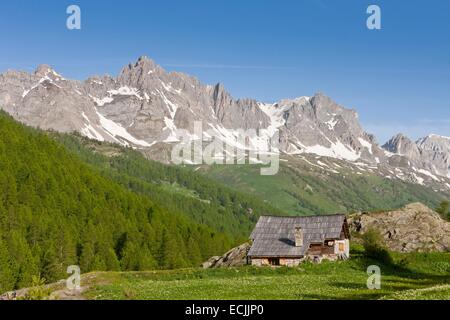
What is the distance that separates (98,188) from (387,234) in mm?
134130

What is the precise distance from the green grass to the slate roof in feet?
17.9

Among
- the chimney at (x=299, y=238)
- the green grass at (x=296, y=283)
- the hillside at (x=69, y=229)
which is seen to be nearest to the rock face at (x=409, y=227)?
the green grass at (x=296, y=283)

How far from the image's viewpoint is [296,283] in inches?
1853

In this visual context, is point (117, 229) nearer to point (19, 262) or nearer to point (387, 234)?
point (19, 262)

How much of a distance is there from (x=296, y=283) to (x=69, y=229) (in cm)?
12292

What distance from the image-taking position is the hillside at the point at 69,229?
431 feet

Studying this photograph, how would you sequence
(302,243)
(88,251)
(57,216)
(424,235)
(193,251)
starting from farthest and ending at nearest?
1. (193,251)
2. (57,216)
3. (88,251)
4. (424,235)
5. (302,243)

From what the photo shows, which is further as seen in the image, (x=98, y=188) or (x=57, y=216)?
(x=98, y=188)

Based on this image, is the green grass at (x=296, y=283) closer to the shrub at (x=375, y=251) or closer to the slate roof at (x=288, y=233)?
the shrub at (x=375, y=251)

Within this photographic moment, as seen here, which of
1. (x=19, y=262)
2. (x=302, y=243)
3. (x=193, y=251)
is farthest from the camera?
(x=193, y=251)

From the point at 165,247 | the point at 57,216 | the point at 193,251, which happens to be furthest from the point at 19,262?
the point at 193,251

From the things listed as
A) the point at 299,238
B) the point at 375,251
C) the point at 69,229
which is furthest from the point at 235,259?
the point at 69,229

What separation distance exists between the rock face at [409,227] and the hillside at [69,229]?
255 feet
